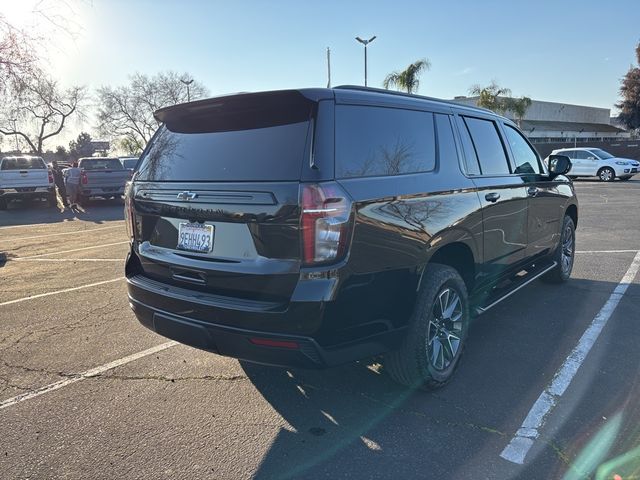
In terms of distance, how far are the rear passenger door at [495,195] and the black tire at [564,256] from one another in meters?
1.30

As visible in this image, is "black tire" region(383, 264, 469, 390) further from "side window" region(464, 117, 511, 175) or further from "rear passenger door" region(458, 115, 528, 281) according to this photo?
"side window" region(464, 117, 511, 175)

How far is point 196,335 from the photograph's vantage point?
286 cm

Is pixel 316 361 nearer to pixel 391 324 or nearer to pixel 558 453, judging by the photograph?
pixel 391 324

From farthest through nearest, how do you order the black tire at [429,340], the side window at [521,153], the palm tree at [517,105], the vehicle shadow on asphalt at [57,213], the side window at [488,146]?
the palm tree at [517,105] → the vehicle shadow on asphalt at [57,213] → the side window at [521,153] → the side window at [488,146] → the black tire at [429,340]

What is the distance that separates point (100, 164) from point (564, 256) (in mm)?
17503

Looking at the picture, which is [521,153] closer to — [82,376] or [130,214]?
[130,214]

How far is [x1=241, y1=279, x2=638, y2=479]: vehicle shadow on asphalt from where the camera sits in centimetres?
264

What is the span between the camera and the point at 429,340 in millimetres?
3291

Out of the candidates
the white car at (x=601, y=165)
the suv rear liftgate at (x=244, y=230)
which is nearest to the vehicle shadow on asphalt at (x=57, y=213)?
the suv rear liftgate at (x=244, y=230)

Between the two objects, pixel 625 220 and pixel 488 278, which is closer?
pixel 488 278

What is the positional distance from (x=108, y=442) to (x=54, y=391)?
35.2 inches

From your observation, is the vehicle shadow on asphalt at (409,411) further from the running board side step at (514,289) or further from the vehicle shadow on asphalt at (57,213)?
the vehicle shadow on asphalt at (57,213)

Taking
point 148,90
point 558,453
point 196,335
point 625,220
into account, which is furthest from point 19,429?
point 148,90

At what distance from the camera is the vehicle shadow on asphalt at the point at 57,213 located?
14086 millimetres
